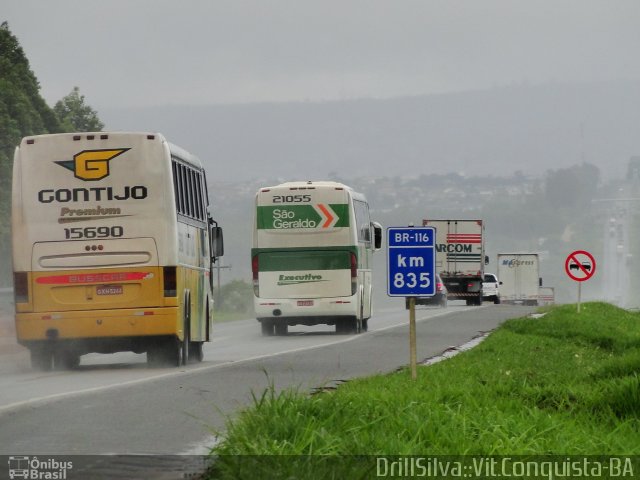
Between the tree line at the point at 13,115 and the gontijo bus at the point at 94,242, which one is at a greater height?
the tree line at the point at 13,115

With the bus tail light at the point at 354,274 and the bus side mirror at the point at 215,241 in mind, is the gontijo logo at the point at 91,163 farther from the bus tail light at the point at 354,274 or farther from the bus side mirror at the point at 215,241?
the bus tail light at the point at 354,274

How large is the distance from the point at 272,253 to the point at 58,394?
19.9 meters

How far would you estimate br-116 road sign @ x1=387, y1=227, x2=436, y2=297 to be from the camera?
16031 mm

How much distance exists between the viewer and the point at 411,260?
634 inches

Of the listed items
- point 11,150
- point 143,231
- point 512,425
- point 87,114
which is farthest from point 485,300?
point 512,425

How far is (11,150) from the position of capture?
66500mm

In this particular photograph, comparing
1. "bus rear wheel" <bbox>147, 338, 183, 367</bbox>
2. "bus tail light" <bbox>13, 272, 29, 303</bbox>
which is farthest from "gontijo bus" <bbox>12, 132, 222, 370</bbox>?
"bus rear wheel" <bbox>147, 338, 183, 367</bbox>

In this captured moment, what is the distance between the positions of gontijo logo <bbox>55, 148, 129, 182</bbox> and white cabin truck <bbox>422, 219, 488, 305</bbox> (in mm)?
50479

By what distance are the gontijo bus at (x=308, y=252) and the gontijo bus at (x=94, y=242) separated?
14.0 m

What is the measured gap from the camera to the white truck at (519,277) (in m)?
92.0

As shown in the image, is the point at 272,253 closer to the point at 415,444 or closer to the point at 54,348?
the point at 54,348

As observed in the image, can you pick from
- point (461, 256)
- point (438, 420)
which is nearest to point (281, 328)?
point (438, 420)

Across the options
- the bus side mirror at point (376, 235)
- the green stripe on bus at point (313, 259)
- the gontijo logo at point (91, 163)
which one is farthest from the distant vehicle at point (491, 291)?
the gontijo logo at point (91, 163)

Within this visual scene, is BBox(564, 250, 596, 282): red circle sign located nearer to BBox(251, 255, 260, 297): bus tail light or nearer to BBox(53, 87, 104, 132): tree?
BBox(251, 255, 260, 297): bus tail light
